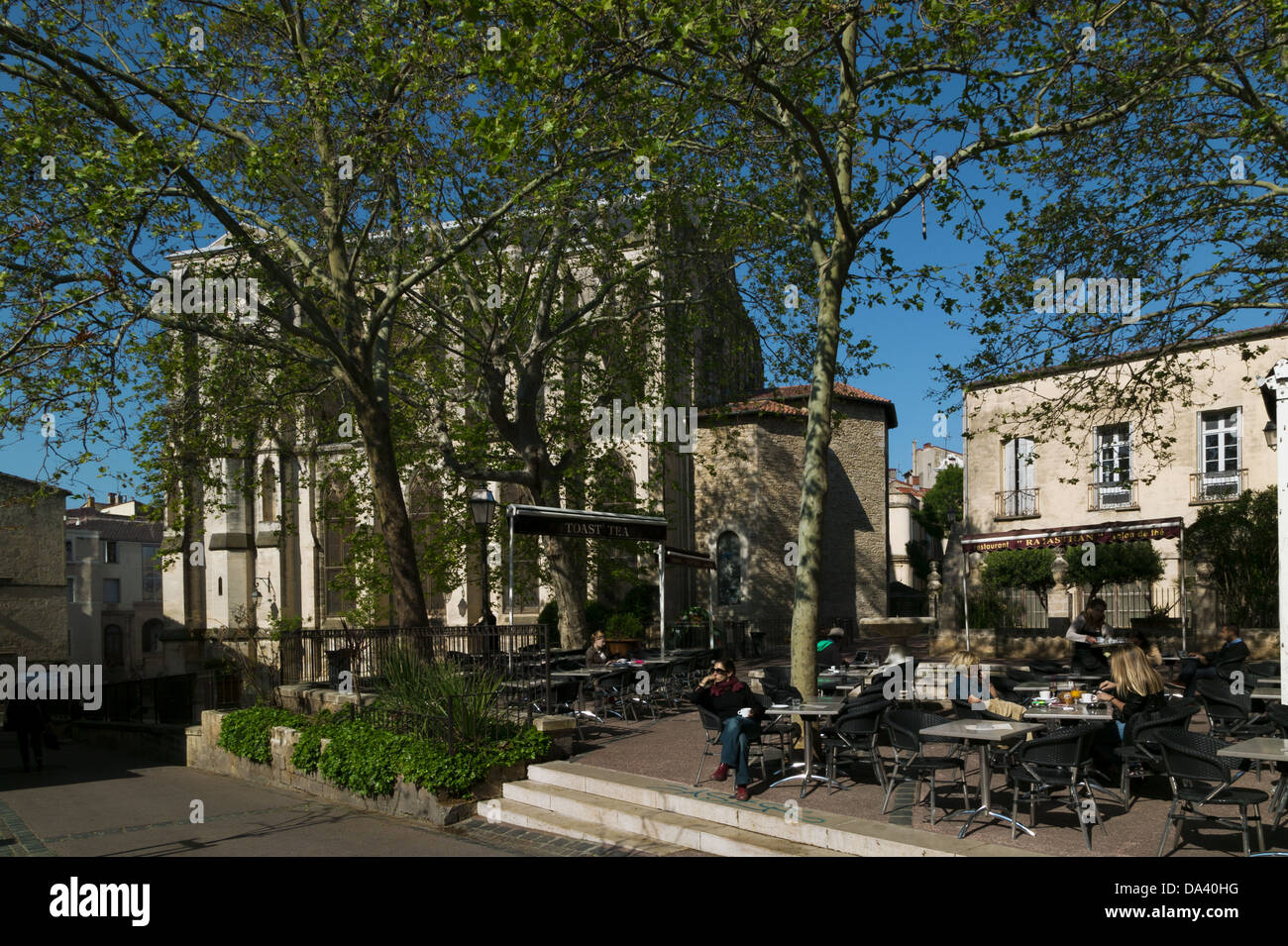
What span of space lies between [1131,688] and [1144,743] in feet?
3.77

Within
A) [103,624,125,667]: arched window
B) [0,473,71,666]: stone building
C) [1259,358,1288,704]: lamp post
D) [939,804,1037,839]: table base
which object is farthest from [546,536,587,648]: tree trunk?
[103,624,125,667]: arched window

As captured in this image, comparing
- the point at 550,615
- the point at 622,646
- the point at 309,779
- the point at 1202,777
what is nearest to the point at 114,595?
the point at 550,615

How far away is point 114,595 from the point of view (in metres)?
57.0

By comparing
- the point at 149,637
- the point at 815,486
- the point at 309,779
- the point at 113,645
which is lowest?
the point at 113,645

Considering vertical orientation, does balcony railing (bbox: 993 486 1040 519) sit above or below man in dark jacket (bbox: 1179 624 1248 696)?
above

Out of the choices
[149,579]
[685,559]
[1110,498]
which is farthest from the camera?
[149,579]

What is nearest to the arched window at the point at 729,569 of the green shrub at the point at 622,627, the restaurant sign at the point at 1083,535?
the green shrub at the point at 622,627

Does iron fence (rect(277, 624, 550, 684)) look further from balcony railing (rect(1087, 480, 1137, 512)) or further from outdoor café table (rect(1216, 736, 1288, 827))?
balcony railing (rect(1087, 480, 1137, 512))

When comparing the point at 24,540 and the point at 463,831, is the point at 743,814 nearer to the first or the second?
the point at 463,831

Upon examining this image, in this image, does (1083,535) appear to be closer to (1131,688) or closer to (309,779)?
(1131,688)

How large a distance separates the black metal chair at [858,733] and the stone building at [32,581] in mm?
30189

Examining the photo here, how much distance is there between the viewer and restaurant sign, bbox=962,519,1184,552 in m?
20.1

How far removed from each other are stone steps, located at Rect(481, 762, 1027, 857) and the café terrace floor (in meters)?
0.29

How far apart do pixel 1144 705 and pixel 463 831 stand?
6.77 metres
